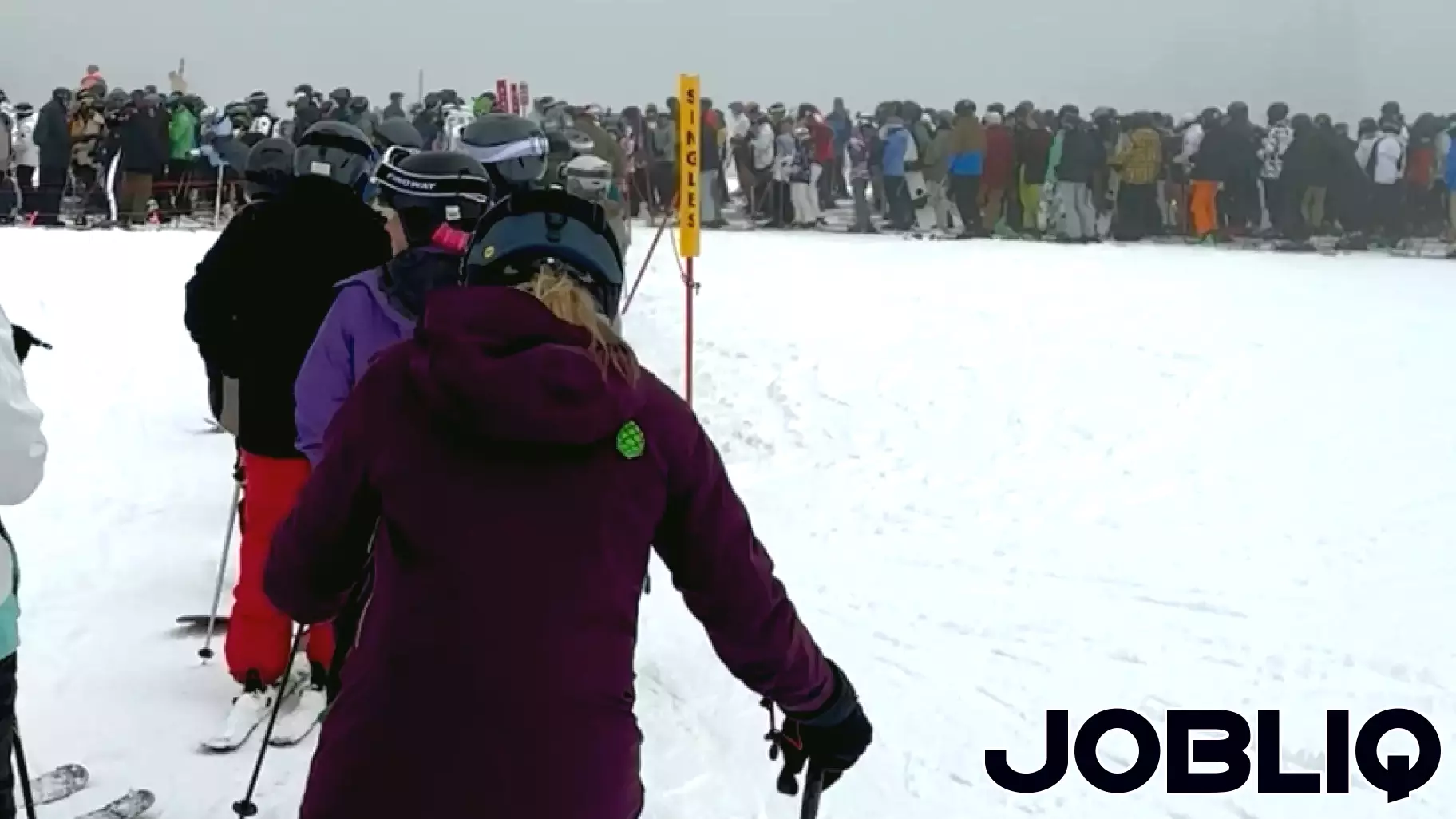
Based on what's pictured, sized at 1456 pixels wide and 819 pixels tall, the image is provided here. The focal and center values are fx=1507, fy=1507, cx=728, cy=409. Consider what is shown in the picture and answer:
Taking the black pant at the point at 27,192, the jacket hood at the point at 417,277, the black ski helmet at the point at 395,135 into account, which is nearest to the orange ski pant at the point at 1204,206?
the black ski helmet at the point at 395,135

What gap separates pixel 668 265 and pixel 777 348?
3.90m

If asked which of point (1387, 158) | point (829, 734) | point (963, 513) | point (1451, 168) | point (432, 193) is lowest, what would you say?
point (963, 513)

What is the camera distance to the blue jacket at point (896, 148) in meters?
19.7

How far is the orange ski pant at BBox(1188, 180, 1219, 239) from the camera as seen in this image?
1878 cm

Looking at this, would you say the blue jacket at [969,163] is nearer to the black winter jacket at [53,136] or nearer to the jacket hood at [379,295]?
the black winter jacket at [53,136]

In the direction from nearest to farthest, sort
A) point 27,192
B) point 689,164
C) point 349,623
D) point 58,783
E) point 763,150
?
1. point 349,623
2. point 58,783
3. point 689,164
4. point 27,192
5. point 763,150

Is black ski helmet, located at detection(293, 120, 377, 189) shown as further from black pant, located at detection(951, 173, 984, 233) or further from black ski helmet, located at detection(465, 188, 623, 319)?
black pant, located at detection(951, 173, 984, 233)

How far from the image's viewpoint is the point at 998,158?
19.2m

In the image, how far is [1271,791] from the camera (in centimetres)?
525

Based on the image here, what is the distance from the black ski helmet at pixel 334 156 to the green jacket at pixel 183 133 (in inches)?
604

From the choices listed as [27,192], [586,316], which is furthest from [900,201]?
[586,316]

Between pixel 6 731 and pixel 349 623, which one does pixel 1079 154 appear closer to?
pixel 349 623

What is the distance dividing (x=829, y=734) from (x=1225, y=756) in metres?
3.68

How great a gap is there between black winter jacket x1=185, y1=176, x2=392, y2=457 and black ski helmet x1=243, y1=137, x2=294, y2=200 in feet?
2.48
